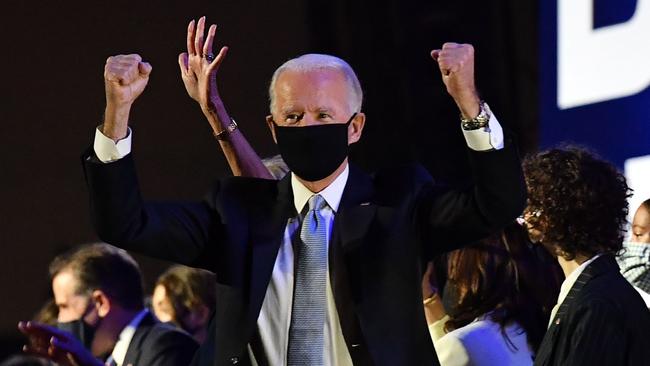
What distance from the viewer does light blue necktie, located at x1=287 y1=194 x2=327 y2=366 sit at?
99.2 inches

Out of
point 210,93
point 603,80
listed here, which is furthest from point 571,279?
point 603,80

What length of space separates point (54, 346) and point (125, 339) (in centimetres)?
121

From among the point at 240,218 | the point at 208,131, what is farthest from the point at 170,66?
the point at 240,218

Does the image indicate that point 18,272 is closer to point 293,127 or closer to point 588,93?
point 588,93

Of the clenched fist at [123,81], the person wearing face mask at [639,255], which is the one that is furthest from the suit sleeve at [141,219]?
the person wearing face mask at [639,255]

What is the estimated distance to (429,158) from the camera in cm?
593

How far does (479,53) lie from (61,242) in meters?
2.61

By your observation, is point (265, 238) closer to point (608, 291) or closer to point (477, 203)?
point (477, 203)

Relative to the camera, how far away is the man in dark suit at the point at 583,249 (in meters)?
2.81

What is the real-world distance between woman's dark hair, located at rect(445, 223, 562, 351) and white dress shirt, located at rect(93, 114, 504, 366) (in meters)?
0.90

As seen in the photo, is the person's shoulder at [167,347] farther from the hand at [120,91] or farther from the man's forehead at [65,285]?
the hand at [120,91]

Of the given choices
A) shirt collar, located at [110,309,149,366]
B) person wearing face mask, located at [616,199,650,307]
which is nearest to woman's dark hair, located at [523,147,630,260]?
person wearing face mask, located at [616,199,650,307]

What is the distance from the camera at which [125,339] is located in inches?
172

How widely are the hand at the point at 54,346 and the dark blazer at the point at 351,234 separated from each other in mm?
588
